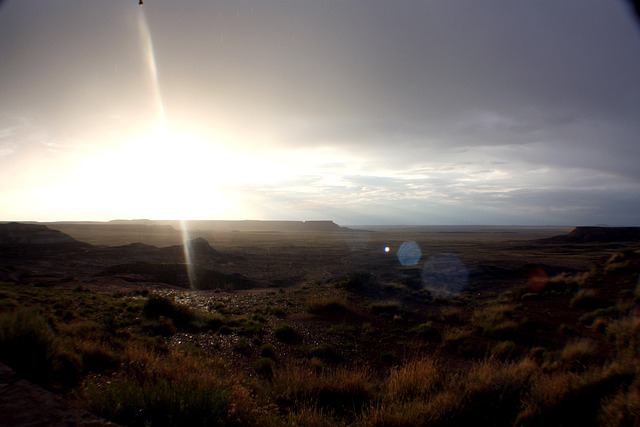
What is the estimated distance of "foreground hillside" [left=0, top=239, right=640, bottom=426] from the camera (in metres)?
4.77

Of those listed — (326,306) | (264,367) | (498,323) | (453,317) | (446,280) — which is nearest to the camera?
(264,367)

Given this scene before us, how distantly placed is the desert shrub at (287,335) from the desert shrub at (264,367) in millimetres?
3104

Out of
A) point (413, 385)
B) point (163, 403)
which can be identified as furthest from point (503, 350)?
point (163, 403)

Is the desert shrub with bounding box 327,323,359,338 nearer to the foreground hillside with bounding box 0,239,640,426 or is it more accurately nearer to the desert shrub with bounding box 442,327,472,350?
the foreground hillside with bounding box 0,239,640,426

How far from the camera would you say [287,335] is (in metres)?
13.1

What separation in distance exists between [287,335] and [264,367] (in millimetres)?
3878

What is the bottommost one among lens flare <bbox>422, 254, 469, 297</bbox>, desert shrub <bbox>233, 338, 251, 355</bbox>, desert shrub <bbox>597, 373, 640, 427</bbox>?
lens flare <bbox>422, 254, 469, 297</bbox>

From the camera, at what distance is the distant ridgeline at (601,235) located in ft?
292

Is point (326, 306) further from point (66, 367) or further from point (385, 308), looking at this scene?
point (66, 367)

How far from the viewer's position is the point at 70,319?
12.8 metres

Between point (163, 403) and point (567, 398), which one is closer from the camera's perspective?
point (163, 403)

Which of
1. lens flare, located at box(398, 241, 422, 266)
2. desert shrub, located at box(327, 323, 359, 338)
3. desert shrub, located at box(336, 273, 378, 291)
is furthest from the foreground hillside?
lens flare, located at box(398, 241, 422, 266)

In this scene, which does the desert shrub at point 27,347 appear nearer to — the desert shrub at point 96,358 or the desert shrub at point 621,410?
the desert shrub at point 96,358

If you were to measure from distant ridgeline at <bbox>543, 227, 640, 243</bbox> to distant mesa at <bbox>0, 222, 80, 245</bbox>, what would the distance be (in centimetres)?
11567
